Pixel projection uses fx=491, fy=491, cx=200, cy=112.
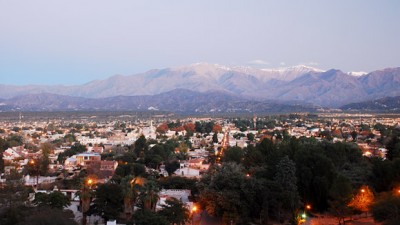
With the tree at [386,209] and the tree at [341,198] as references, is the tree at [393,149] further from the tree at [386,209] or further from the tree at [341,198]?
the tree at [386,209]

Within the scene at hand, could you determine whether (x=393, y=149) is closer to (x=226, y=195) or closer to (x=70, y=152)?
(x=226, y=195)

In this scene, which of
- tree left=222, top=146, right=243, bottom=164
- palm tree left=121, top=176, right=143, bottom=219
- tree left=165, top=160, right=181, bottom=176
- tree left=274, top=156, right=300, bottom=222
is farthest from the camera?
tree left=165, top=160, right=181, bottom=176

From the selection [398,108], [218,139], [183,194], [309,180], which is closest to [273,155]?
[309,180]

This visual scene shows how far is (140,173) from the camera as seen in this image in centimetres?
3045

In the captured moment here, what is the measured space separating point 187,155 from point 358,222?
2320cm

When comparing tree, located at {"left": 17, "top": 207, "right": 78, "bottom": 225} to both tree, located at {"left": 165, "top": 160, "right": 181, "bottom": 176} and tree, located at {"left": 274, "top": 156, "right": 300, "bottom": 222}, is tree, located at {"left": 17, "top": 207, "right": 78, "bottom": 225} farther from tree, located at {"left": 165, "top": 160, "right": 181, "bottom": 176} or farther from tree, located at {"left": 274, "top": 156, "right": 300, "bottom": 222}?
tree, located at {"left": 165, "top": 160, "right": 181, "bottom": 176}

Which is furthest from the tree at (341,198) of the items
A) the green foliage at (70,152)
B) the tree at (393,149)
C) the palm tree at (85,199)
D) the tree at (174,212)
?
the green foliage at (70,152)

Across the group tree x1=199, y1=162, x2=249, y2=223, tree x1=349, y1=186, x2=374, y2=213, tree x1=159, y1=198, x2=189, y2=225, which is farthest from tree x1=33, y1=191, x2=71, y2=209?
tree x1=349, y1=186, x2=374, y2=213

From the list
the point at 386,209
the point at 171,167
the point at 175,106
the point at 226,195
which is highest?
the point at 386,209

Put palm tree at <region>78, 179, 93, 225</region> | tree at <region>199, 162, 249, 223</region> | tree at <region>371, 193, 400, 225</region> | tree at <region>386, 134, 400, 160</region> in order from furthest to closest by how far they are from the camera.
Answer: tree at <region>386, 134, 400, 160</region>, tree at <region>199, 162, 249, 223</region>, palm tree at <region>78, 179, 93, 225</region>, tree at <region>371, 193, 400, 225</region>

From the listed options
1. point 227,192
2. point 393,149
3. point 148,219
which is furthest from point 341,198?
point 393,149

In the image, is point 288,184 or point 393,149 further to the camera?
point 393,149

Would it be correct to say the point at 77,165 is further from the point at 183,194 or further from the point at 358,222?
the point at 358,222

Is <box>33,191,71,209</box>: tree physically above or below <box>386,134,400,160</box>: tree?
below
